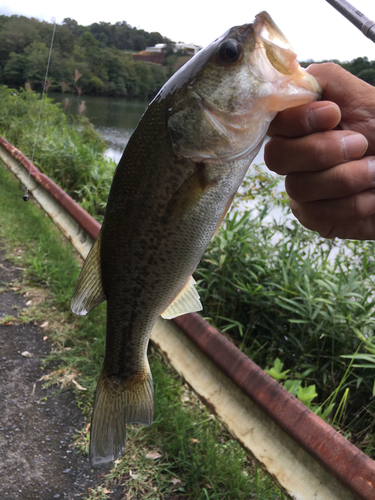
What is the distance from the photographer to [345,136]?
1292 millimetres

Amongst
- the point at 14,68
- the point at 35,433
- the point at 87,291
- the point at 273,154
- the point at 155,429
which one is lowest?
the point at 35,433

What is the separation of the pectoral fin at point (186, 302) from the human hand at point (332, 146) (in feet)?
1.74

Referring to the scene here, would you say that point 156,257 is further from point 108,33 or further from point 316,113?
Result: point 108,33

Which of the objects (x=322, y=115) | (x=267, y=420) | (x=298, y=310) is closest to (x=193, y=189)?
(x=322, y=115)

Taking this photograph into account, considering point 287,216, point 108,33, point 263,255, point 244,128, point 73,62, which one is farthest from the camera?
point 73,62

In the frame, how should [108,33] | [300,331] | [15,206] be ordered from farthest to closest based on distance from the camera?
[108,33], [15,206], [300,331]

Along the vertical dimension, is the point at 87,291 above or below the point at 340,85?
below

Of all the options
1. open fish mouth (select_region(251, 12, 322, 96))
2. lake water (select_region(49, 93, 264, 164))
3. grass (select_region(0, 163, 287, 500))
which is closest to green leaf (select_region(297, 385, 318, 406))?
grass (select_region(0, 163, 287, 500))

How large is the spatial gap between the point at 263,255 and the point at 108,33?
7.08 m

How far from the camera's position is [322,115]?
4.09 ft

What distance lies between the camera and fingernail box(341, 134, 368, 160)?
4.21 feet

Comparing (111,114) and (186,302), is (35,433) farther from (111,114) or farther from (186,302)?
(111,114)

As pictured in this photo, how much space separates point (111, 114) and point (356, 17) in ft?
76.7

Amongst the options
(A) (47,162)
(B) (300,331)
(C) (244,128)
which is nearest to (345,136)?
(C) (244,128)
